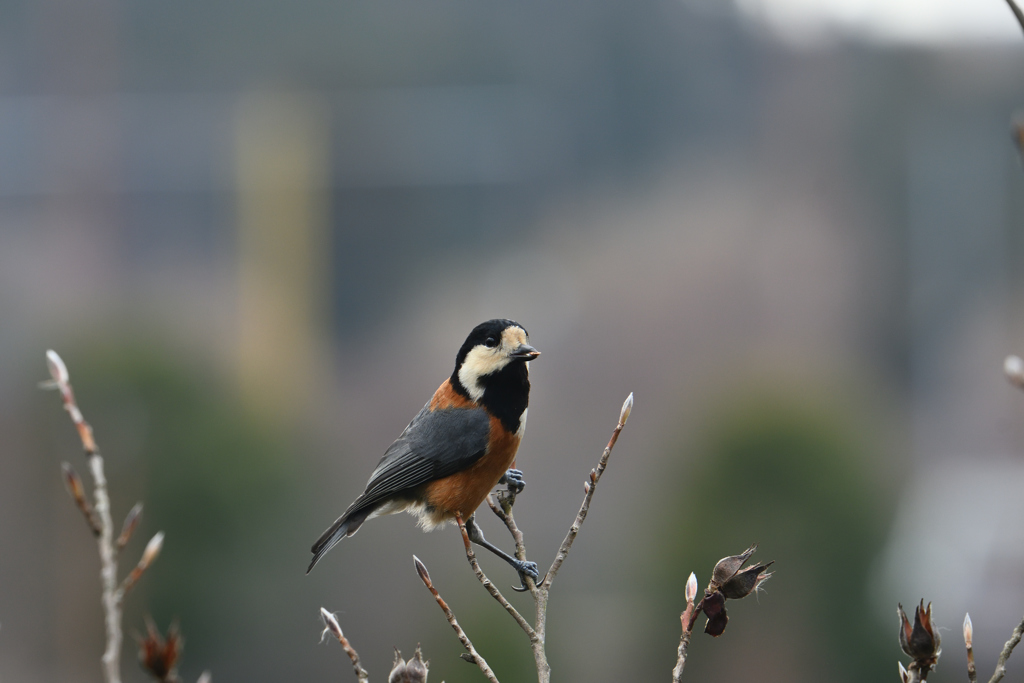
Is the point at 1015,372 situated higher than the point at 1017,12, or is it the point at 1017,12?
the point at 1017,12

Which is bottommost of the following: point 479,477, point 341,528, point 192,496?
point 192,496

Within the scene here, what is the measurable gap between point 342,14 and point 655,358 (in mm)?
10734

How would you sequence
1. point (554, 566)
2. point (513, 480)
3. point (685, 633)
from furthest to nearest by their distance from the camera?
point (513, 480) < point (554, 566) < point (685, 633)

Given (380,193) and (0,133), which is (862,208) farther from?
(0,133)

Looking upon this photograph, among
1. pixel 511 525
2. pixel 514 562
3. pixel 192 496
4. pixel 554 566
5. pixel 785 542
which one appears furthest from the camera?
pixel 192 496

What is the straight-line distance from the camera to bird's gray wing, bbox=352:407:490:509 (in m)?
2.14

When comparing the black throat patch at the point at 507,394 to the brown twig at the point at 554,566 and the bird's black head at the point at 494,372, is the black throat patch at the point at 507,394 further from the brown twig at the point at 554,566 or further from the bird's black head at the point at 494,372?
the brown twig at the point at 554,566

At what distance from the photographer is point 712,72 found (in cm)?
1894

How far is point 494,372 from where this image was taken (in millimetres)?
2115

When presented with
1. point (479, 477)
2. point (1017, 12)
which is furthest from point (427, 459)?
point (1017, 12)

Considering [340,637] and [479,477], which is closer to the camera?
[340,637]

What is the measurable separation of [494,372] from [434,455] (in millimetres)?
225

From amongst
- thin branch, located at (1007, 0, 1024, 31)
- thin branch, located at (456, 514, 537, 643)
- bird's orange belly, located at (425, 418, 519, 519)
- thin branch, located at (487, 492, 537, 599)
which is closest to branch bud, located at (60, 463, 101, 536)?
thin branch, located at (456, 514, 537, 643)

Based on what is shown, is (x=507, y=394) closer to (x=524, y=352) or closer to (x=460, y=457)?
(x=460, y=457)
